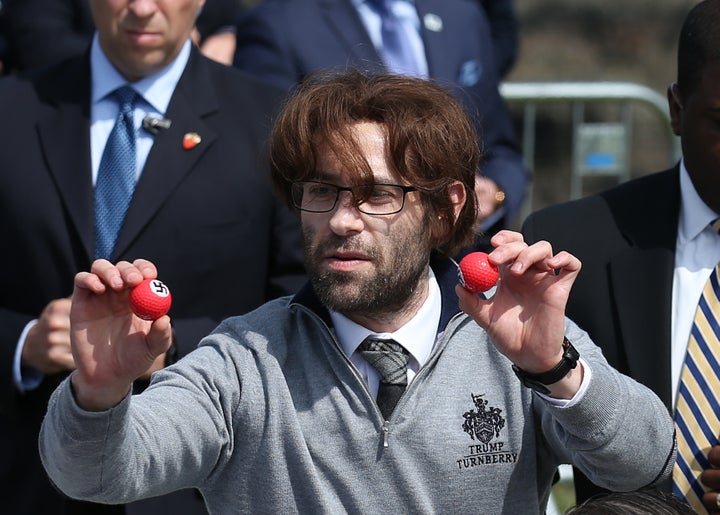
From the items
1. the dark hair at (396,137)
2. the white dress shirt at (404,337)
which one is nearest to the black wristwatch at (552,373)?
the white dress shirt at (404,337)

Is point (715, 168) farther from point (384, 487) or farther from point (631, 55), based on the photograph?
point (631, 55)

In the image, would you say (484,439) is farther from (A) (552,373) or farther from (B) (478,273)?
(B) (478,273)

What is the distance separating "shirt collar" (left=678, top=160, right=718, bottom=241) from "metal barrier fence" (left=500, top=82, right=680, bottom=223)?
3310mm

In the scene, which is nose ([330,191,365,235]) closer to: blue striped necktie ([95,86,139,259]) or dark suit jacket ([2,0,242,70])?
blue striped necktie ([95,86,139,259])

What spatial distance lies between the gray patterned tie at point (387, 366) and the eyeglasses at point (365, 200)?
0.31 m

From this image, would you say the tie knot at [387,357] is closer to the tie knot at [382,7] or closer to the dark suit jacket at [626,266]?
the dark suit jacket at [626,266]

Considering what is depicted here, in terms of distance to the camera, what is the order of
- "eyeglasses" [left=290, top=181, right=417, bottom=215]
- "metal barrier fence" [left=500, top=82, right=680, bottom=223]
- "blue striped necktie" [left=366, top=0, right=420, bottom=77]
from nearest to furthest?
"eyeglasses" [left=290, top=181, right=417, bottom=215] < "blue striped necktie" [left=366, top=0, right=420, bottom=77] < "metal barrier fence" [left=500, top=82, right=680, bottom=223]

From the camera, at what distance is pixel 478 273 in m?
3.10

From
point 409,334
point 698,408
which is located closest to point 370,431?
point 409,334

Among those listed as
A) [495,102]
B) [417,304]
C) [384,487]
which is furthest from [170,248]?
[495,102]

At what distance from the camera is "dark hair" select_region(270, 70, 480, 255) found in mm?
3471

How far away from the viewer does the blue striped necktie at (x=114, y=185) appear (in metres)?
4.38

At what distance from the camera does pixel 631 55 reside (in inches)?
368

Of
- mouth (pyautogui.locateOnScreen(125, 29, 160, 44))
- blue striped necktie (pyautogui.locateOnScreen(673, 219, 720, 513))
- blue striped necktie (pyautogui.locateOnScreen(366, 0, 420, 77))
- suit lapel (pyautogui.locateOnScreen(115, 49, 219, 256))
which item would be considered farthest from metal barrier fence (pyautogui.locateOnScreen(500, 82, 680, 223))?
blue striped necktie (pyautogui.locateOnScreen(673, 219, 720, 513))
